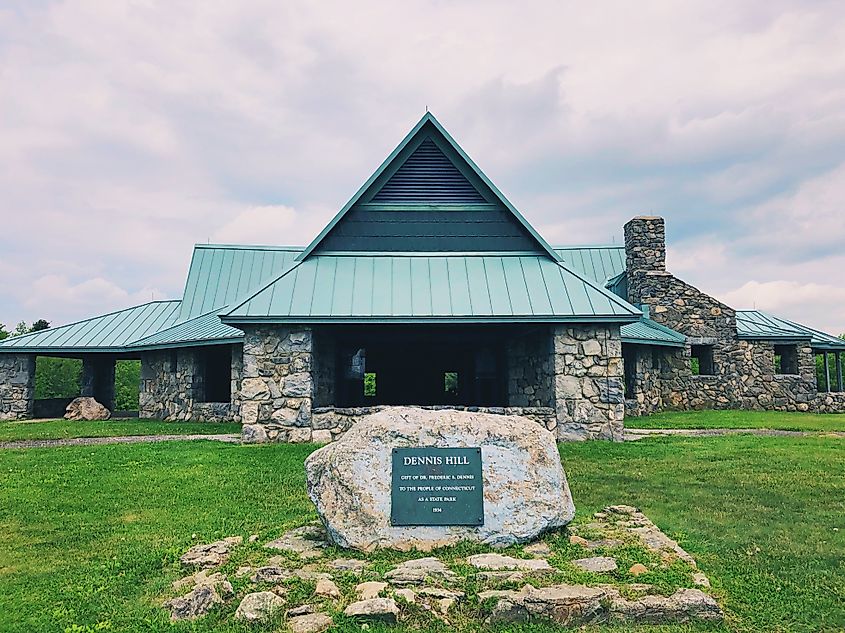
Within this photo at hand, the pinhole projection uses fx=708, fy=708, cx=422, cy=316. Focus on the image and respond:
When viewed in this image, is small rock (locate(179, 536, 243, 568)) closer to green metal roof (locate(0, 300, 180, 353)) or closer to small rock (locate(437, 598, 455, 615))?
small rock (locate(437, 598, 455, 615))

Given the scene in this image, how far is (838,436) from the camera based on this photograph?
13820 millimetres

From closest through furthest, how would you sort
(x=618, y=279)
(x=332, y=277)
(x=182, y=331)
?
(x=332, y=277) < (x=182, y=331) < (x=618, y=279)

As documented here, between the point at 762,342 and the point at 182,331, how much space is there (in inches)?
681

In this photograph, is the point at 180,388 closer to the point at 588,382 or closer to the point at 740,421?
the point at 588,382

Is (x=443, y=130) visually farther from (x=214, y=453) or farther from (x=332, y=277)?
(x=214, y=453)

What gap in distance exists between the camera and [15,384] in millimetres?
20938

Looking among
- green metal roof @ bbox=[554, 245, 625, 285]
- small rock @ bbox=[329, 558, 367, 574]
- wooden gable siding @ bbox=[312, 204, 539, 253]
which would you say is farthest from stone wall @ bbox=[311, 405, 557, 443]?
green metal roof @ bbox=[554, 245, 625, 285]

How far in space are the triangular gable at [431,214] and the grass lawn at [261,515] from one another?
4.79 meters

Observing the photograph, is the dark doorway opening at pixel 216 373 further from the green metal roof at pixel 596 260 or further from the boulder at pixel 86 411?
the green metal roof at pixel 596 260

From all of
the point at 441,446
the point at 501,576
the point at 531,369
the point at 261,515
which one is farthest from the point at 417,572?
the point at 531,369

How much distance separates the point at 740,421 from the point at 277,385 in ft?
36.9

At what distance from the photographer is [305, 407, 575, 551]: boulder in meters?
5.75

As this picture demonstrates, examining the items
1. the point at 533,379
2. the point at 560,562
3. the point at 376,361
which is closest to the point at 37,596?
the point at 560,562

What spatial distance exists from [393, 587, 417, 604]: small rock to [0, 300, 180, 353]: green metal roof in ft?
58.2
